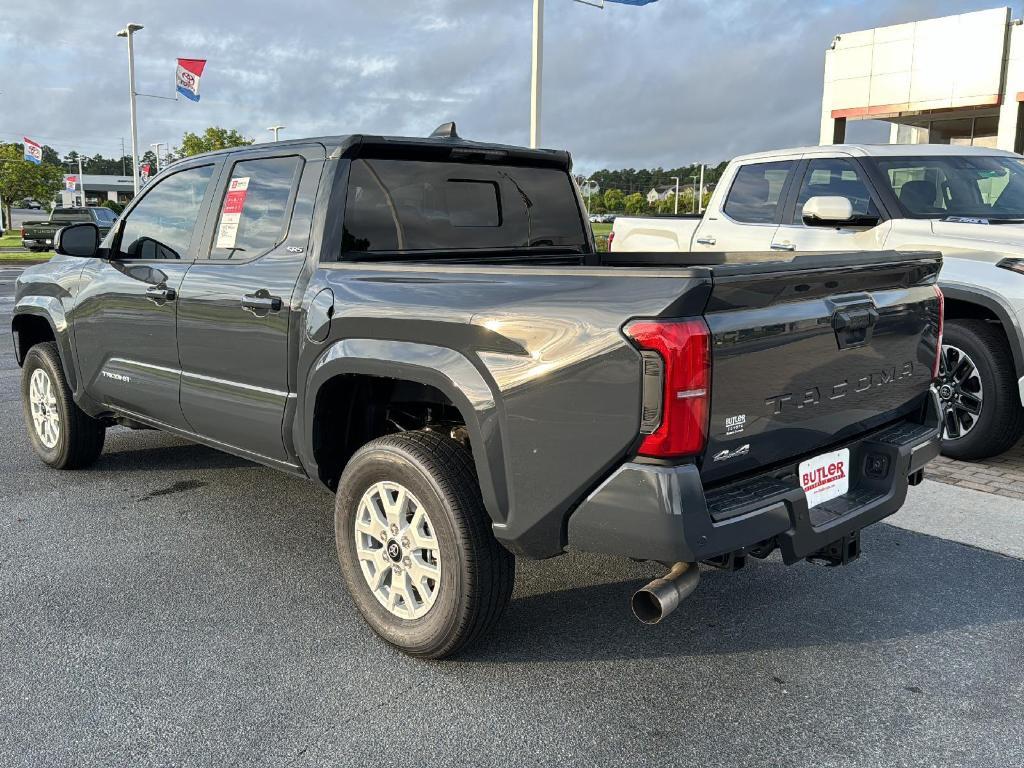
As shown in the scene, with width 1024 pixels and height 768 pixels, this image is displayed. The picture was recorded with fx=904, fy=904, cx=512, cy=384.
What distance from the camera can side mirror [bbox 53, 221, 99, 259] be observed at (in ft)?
16.0

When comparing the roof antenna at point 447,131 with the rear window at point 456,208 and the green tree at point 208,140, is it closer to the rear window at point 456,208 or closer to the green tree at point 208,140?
the rear window at point 456,208

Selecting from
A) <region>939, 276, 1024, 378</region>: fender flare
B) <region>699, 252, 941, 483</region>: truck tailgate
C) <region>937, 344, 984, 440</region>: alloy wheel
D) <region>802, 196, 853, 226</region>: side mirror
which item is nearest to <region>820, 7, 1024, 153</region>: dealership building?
<region>802, 196, 853, 226</region>: side mirror

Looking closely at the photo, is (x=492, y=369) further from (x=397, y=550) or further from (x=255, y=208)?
(x=255, y=208)

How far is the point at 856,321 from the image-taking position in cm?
298

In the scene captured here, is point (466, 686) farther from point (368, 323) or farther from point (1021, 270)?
point (1021, 270)

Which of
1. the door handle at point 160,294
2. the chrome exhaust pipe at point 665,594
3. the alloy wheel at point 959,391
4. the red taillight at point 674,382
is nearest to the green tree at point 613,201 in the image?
the alloy wheel at point 959,391

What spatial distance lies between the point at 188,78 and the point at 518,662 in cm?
2744

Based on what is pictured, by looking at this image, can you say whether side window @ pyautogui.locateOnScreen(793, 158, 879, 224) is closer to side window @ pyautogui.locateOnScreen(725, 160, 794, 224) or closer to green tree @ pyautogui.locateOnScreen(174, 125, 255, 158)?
side window @ pyautogui.locateOnScreen(725, 160, 794, 224)

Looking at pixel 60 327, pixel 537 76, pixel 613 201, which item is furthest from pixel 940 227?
pixel 613 201

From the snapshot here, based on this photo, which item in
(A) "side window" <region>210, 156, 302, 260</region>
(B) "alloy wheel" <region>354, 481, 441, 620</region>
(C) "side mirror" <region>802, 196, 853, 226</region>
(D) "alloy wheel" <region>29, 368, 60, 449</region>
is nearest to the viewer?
(B) "alloy wheel" <region>354, 481, 441, 620</region>

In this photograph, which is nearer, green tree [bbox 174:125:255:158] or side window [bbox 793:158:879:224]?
side window [bbox 793:158:879:224]

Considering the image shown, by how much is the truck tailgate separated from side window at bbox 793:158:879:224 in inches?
116

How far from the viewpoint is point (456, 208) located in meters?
4.07

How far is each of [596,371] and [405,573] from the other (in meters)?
1.17
